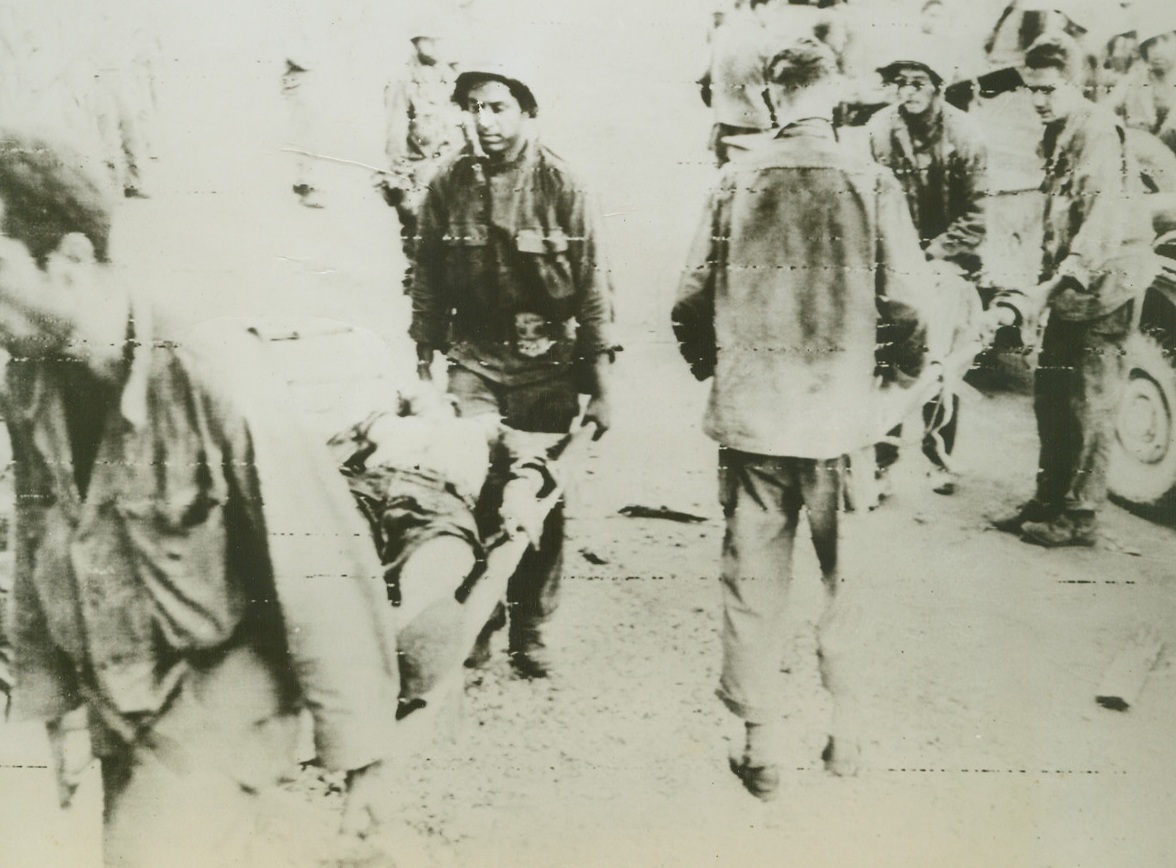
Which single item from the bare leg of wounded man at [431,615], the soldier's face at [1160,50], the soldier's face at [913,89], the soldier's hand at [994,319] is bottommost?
the bare leg of wounded man at [431,615]

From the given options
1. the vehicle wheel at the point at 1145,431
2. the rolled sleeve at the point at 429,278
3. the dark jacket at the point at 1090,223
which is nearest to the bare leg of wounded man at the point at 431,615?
the rolled sleeve at the point at 429,278

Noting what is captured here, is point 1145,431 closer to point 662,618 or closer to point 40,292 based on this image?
point 662,618

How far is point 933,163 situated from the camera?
149 cm

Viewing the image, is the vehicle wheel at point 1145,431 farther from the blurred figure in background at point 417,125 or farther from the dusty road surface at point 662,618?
the blurred figure in background at point 417,125

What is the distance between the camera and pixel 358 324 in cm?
147

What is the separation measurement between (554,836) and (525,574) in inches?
18.6

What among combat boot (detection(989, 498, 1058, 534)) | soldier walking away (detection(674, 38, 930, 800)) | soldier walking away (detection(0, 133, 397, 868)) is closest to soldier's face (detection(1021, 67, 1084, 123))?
soldier walking away (detection(674, 38, 930, 800))

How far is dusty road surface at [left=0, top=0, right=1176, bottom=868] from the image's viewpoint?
1.46 metres

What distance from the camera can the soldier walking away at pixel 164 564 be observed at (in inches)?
58.3

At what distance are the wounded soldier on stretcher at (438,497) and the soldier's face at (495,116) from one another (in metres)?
0.42

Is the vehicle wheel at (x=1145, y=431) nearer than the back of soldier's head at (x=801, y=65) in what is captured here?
No

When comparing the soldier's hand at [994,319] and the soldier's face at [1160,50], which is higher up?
the soldier's face at [1160,50]

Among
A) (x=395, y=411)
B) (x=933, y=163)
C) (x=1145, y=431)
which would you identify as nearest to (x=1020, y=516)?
(x=1145, y=431)

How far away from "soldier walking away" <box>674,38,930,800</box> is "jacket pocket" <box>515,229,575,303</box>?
0.20 meters
